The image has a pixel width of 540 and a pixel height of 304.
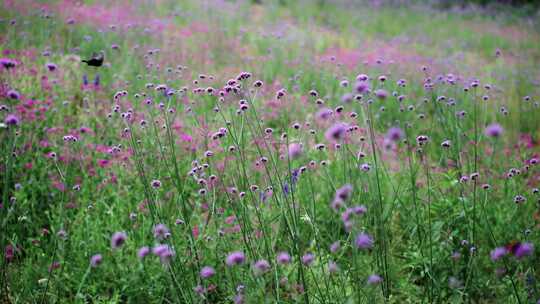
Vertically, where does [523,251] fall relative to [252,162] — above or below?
above

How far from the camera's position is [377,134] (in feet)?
13.9

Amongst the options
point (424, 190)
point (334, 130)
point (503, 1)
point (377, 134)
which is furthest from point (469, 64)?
point (503, 1)

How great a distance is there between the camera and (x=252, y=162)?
11.7 ft

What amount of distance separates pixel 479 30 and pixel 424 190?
10.2m

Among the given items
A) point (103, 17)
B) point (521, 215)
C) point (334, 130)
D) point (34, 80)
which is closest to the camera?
point (334, 130)

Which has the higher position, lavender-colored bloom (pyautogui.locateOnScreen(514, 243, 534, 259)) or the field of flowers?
lavender-colored bloom (pyautogui.locateOnScreen(514, 243, 534, 259))

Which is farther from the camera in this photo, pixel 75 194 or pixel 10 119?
pixel 75 194

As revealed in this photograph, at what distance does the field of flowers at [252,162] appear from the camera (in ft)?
6.27

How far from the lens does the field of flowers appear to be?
6.27 ft

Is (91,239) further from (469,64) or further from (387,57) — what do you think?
(469,64)

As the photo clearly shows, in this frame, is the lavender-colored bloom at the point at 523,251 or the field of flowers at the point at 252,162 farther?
the field of flowers at the point at 252,162

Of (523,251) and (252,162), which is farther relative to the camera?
(252,162)

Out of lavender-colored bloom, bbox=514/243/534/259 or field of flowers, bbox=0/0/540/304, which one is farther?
field of flowers, bbox=0/0/540/304

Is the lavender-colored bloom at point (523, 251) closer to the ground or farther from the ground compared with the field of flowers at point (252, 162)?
farther from the ground
